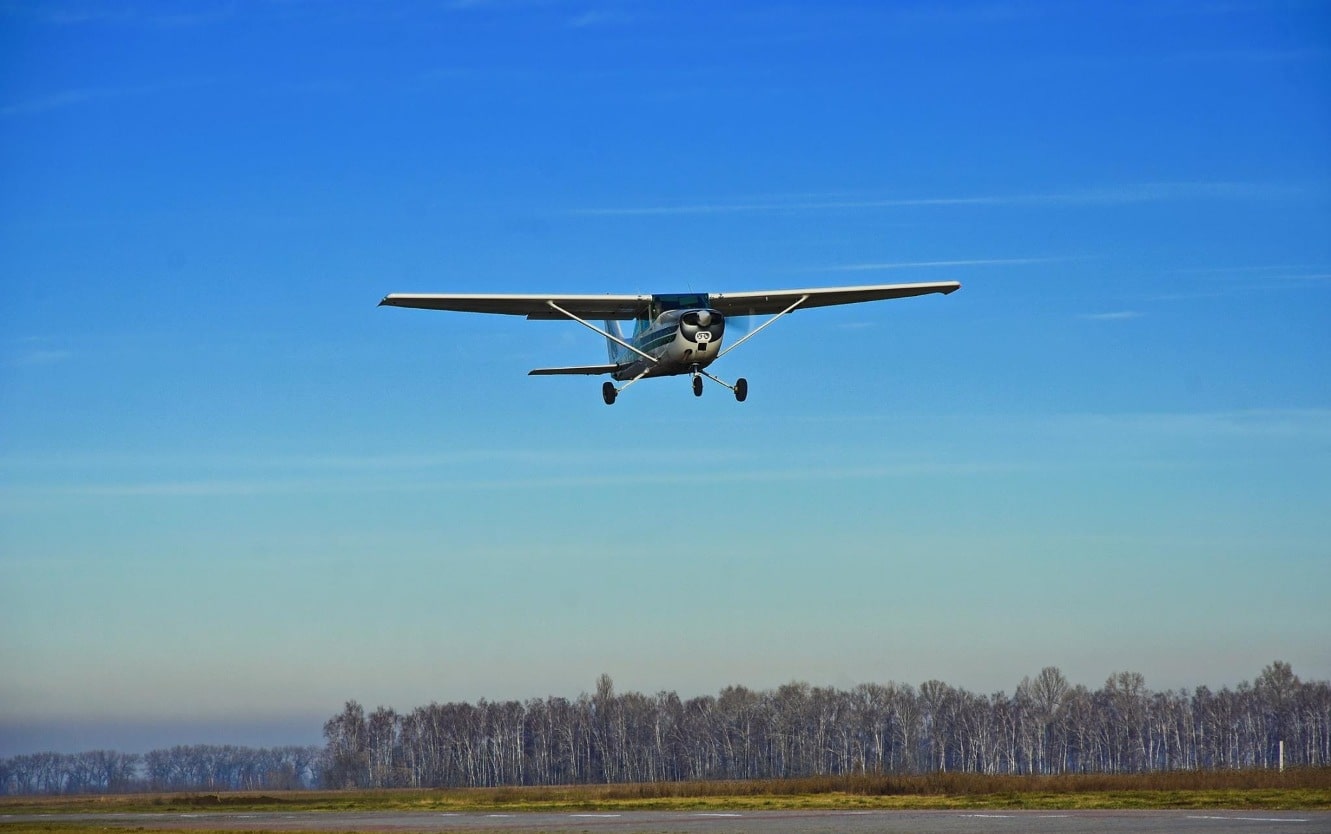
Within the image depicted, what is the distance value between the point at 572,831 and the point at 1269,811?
51.6 ft

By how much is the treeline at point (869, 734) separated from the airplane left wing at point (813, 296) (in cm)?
9728

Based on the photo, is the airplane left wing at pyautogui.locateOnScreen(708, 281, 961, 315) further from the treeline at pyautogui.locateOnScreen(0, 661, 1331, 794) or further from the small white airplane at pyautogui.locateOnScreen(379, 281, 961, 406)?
the treeline at pyautogui.locateOnScreen(0, 661, 1331, 794)

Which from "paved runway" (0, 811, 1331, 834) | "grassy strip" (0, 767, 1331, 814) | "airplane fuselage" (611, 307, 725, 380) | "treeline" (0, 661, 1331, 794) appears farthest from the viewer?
"treeline" (0, 661, 1331, 794)

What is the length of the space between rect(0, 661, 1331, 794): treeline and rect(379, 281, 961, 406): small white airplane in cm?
9804

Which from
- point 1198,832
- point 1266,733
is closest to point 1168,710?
point 1266,733

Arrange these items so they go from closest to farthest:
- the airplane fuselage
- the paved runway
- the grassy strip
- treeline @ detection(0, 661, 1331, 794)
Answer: the paved runway
the grassy strip
the airplane fuselage
treeline @ detection(0, 661, 1331, 794)

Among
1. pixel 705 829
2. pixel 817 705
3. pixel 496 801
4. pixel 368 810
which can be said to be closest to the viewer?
pixel 705 829

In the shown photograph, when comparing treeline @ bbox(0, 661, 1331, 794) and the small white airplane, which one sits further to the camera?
treeline @ bbox(0, 661, 1331, 794)

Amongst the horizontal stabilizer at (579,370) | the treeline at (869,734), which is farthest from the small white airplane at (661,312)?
the treeline at (869,734)

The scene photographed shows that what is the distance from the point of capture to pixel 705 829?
32.8 m

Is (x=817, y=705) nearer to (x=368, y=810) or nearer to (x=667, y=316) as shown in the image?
(x=368, y=810)

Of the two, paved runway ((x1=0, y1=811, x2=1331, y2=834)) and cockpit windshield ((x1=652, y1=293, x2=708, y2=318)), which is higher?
cockpit windshield ((x1=652, y1=293, x2=708, y2=318))

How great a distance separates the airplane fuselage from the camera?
42.7 metres

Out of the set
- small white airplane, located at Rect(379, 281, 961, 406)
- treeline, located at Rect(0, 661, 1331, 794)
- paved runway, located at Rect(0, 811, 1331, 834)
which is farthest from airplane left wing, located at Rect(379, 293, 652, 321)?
treeline, located at Rect(0, 661, 1331, 794)
